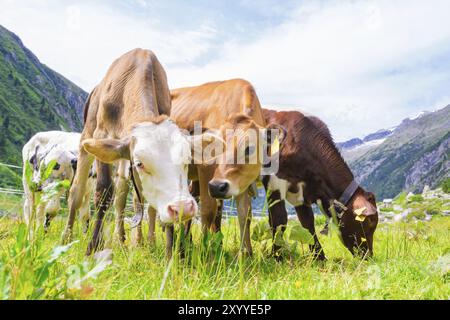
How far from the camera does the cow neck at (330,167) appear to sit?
7.71 metres

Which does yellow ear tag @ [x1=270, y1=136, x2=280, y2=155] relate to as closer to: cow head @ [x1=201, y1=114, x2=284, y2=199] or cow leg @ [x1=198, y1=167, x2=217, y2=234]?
cow head @ [x1=201, y1=114, x2=284, y2=199]

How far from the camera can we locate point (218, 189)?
5.17m

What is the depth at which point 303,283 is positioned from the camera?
4.12 m

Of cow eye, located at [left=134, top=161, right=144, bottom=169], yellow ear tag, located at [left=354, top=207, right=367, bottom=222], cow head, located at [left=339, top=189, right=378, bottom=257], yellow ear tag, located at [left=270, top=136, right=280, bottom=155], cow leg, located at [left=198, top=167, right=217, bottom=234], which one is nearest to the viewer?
cow eye, located at [left=134, top=161, right=144, bottom=169]

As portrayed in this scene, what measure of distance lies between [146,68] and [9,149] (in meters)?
145

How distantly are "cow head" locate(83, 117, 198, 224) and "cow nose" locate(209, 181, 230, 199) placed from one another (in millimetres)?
480

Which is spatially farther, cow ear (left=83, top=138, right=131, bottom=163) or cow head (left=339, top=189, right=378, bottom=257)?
cow head (left=339, top=189, right=378, bottom=257)

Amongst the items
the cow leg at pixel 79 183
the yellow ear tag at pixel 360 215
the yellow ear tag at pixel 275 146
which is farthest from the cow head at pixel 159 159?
the yellow ear tag at pixel 360 215

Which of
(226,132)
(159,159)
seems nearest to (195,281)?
(159,159)

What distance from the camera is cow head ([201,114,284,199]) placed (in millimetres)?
5273

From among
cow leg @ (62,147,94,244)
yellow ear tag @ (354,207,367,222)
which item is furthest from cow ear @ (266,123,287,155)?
cow leg @ (62,147,94,244)

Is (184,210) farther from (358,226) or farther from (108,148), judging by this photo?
(358,226)

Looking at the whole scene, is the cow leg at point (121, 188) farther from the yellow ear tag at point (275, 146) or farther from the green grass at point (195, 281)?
the yellow ear tag at point (275, 146)
